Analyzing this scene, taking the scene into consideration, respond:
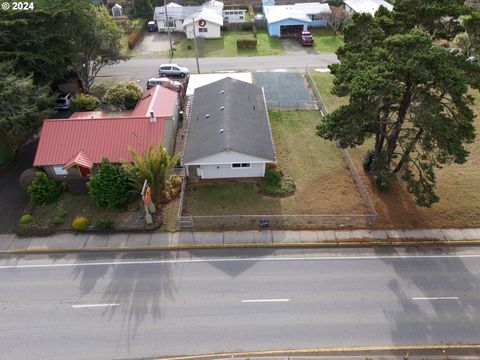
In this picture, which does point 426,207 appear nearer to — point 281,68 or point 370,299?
point 370,299

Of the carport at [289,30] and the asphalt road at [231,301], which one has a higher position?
the carport at [289,30]

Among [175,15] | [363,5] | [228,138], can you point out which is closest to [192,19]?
[175,15]

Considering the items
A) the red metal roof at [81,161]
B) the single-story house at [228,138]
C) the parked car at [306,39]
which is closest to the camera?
the red metal roof at [81,161]

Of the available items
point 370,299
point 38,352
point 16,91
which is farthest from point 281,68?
point 38,352

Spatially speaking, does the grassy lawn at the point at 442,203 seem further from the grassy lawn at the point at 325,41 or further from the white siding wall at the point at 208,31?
the white siding wall at the point at 208,31

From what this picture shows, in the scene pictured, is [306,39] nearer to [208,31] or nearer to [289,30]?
[289,30]

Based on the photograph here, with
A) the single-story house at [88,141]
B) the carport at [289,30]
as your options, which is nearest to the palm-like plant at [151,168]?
the single-story house at [88,141]
